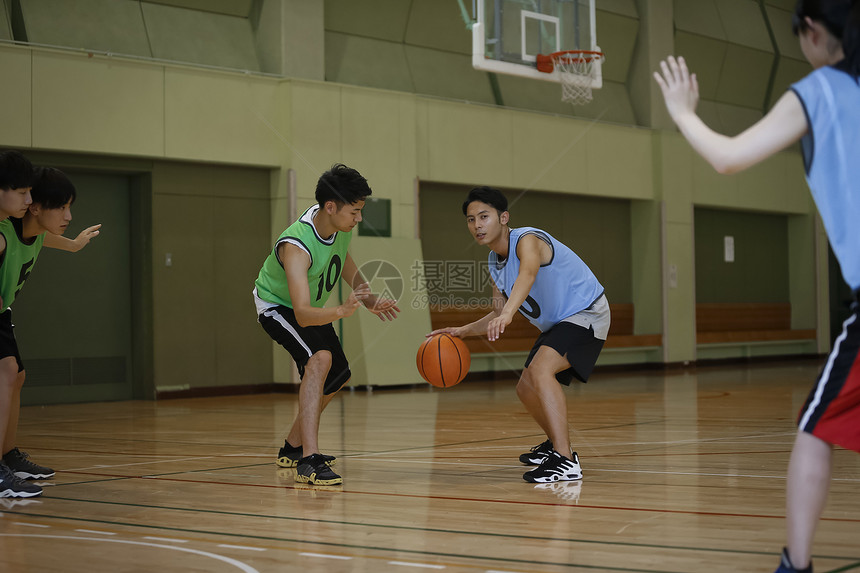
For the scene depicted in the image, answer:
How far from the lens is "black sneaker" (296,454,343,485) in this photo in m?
4.53

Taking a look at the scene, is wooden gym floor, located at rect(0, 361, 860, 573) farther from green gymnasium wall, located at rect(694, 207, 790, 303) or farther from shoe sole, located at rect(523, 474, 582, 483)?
green gymnasium wall, located at rect(694, 207, 790, 303)

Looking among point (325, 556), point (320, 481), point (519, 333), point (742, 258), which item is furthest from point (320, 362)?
point (742, 258)

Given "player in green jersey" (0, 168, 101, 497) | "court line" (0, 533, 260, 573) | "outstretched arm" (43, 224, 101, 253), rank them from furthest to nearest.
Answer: "outstretched arm" (43, 224, 101, 253) < "player in green jersey" (0, 168, 101, 497) < "court line" (0, 533, 260, 573)

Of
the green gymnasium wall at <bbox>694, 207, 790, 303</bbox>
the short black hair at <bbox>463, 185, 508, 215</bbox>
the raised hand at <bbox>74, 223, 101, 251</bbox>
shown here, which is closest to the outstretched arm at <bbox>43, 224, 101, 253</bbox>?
the raised hand at <bbox>74, 223, 101, 251</bbox>

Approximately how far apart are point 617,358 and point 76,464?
33.7ft

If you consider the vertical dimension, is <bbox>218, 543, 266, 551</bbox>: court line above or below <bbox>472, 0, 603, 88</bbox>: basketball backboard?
below

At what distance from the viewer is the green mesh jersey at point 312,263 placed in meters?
4.68

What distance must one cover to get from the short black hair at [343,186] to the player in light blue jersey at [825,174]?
7.86 feet

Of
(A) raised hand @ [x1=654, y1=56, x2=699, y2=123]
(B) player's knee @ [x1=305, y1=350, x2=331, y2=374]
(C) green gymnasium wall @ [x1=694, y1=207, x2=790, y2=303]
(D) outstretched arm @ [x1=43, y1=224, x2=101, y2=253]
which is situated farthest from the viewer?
(C) green gymnasium wall @ [x1=694, y1=207, x2=790, y2=303]

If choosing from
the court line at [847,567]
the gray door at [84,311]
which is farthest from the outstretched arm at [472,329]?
the gray door at [84,311]

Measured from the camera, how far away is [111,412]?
910 centimetres

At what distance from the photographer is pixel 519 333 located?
44.3 ft

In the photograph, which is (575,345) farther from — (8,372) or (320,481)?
(8,372)

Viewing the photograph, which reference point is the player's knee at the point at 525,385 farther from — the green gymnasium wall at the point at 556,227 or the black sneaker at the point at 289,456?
the green gymnasium wall at the point at 556,227
